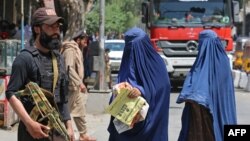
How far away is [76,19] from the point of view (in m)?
14.8

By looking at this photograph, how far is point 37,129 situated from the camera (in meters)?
4.31

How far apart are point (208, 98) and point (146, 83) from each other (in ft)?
2.92

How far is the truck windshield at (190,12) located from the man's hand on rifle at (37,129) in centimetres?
1387

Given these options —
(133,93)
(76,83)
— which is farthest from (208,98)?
(76,83)

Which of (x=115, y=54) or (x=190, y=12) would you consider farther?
(x=115, y=54)

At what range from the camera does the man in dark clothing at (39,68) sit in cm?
446

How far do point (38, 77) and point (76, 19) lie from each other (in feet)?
34.2

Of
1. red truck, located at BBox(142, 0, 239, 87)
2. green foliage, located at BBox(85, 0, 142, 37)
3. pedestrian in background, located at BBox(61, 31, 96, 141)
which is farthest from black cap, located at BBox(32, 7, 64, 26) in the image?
green foliage, located at BBox(85, 0, 142, 37)

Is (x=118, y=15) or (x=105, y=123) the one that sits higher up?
(x=118, y=15)

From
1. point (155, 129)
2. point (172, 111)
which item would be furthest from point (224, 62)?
point (172, 111)

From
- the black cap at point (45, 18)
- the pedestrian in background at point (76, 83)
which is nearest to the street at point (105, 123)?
the pedestrian in background at point (76, 83)

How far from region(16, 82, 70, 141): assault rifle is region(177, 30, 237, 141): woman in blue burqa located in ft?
7.42

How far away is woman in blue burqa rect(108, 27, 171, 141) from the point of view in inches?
231

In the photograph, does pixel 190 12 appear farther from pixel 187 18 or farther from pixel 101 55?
pixel 101 55
